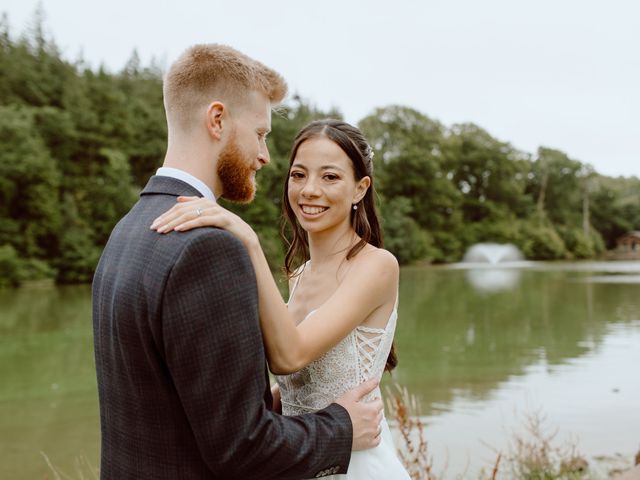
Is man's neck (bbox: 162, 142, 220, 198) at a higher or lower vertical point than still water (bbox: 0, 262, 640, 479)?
higher

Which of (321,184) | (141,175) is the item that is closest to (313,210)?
(321,184)

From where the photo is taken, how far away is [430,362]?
464 inches

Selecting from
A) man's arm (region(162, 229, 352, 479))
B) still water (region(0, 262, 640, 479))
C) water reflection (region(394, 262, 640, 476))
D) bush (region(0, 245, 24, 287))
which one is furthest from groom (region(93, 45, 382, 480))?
bush (region(0, 245, 24, 287))

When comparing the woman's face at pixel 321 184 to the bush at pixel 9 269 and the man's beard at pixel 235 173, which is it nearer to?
the man's beard at pixel 235 173

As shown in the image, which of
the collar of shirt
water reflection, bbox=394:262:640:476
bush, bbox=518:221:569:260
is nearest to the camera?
the collar of shirt

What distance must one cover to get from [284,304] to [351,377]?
0.55 metres

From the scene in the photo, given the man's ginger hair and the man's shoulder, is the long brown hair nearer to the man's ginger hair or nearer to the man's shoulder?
the man's ginger hair

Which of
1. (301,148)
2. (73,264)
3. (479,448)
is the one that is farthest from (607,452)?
(73,264)

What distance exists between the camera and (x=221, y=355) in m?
1.41

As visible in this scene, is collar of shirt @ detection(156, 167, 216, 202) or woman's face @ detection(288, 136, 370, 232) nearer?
collar of shirt @ detection(156, 167, 216, 202)

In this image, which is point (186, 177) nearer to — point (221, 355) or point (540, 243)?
point (221, 355)

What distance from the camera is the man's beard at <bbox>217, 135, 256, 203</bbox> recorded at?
1699mm

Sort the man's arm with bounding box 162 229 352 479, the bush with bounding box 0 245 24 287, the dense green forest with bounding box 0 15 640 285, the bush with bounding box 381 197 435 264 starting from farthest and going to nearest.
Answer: the bush with bounding box 381 197 435 264 < the dense green forest with bounding box 0 15 640 285 < the bush with bounding box 0 245 24 287 < the man's arm with bounding box 162 229 352 479

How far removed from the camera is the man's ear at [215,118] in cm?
166
